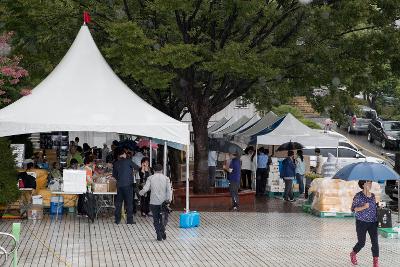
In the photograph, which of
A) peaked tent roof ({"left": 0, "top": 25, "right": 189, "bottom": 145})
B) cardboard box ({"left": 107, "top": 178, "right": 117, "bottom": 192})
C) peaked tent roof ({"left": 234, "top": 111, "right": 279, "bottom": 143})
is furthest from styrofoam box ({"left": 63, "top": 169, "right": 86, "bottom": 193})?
peaked tent roof ({"left": 234, "top": 111, "right": 279, "bottom": 143})

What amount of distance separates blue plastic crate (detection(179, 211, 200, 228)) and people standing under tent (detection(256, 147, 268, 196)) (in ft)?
31.5

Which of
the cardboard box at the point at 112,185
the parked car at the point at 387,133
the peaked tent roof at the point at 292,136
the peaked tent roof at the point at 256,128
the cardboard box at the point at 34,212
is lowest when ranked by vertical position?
the cardboard box at the point at 34,212

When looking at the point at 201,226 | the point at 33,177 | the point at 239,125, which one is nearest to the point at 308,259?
the point at 201,226

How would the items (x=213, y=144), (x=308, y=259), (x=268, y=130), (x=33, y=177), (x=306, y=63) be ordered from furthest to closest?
(x=213, y=144) < (x=268, y=130) < (x=306, y=63) < (x=33, y=177) < (x=308, y=259)

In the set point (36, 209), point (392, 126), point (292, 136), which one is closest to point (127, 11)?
point (36, 209)

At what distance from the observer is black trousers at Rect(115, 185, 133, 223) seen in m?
20.9

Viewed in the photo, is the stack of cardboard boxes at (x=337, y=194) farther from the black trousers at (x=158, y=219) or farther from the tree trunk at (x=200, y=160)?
the black trousers at (x=158, y=219)

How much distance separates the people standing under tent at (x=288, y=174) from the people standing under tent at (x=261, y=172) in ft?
5.15

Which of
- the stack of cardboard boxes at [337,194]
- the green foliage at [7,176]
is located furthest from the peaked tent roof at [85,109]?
the stack of cardboard boxes at [337,194]

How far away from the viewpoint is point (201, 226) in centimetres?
2094

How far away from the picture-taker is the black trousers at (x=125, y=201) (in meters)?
20.9

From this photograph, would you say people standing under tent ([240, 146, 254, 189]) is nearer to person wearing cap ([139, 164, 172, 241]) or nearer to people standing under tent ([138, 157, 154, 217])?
people standing under tent ([138, 157, 154, 217])

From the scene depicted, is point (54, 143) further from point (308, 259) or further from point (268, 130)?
point (308, 259)

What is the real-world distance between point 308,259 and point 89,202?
23.1 ft
